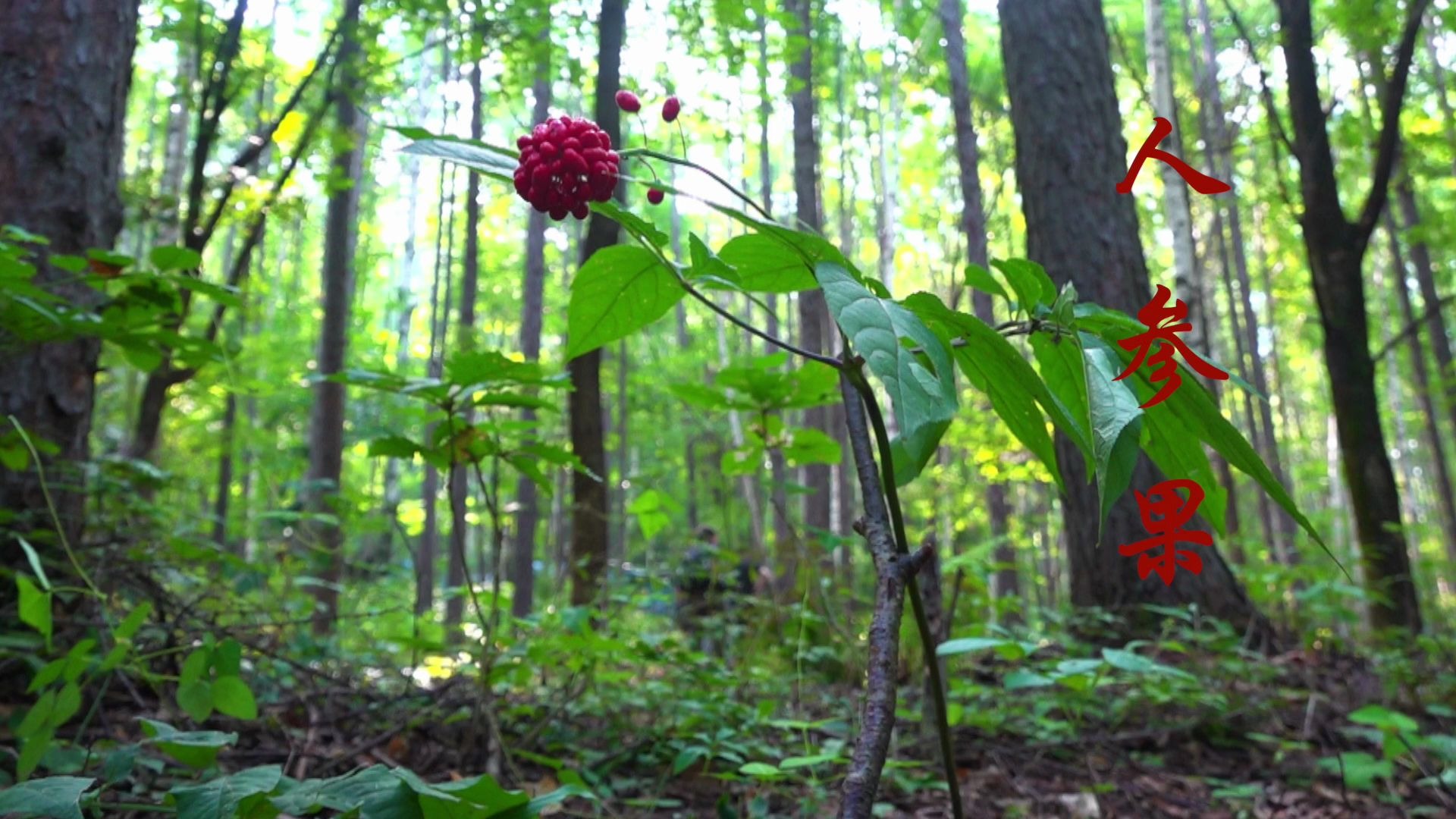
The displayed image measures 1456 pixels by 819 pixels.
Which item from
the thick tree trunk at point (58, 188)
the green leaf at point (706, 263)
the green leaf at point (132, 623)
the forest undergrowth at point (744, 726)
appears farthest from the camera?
the thick tree trunk at point (58, 188)

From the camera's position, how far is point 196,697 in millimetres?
1576

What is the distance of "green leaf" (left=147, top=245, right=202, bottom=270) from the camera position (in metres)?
1.93

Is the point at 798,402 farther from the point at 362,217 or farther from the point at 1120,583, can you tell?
the point at 362,217

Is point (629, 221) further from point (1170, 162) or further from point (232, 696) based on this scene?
point (232, 696)

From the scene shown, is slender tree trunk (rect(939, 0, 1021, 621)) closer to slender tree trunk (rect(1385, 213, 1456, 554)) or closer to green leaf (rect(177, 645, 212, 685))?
slender tree trunk (rect(1385, 213, 1456, 554))

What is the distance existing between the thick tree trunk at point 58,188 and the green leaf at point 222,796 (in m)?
1.96

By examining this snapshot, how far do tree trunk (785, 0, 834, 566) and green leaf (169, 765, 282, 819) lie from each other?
241 inches

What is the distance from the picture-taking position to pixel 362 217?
2275cm

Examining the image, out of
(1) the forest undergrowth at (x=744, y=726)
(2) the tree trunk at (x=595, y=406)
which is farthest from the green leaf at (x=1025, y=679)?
(2) the tree trunk at (x=595, y=406)

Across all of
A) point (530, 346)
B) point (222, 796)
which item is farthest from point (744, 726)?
point (530, 346)

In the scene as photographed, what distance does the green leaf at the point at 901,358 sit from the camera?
68 centimetres

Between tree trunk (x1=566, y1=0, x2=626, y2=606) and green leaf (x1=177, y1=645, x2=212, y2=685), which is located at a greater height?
tree trunk (x1=566, y1=0, x2=626, y2=606)

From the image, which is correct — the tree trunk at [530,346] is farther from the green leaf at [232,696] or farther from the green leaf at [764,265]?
the green leaf at [764,265]

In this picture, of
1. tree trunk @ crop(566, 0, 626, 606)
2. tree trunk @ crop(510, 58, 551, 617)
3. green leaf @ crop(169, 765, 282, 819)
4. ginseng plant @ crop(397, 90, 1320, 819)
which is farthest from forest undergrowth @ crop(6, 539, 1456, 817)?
tree trunk @ crop(510, 58, 551, 617)
